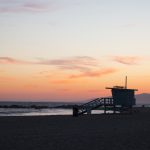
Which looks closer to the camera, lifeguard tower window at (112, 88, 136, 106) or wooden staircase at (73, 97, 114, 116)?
wooden staircase at (73, 97, 114, 116)

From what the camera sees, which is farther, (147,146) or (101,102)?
(101,102)

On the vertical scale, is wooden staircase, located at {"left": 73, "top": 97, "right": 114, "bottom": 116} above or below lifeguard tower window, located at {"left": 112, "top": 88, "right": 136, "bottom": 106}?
below

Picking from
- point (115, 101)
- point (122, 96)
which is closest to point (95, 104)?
point (115, 101)

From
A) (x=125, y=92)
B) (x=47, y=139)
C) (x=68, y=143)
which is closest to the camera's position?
(x=68, y=143)

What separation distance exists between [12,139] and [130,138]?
4493mm

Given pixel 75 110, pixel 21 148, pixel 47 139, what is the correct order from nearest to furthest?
pixel 21 148 → pixel 47 139 → pixel 75 110

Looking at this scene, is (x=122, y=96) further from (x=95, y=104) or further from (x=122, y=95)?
(x=95, y=104)

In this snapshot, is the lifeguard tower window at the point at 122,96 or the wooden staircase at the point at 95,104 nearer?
the wooden staircase at the point at 95,104

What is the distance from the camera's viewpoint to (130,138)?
17.0 metres

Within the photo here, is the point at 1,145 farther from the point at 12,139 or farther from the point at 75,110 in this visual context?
the point at 75,110

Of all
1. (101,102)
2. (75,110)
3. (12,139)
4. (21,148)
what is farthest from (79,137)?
(101,102)

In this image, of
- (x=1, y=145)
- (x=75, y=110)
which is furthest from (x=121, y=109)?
(x=1, y=145)

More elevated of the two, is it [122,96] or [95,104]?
[122,96]

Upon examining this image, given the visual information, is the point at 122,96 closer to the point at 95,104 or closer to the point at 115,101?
the point at 115,101
